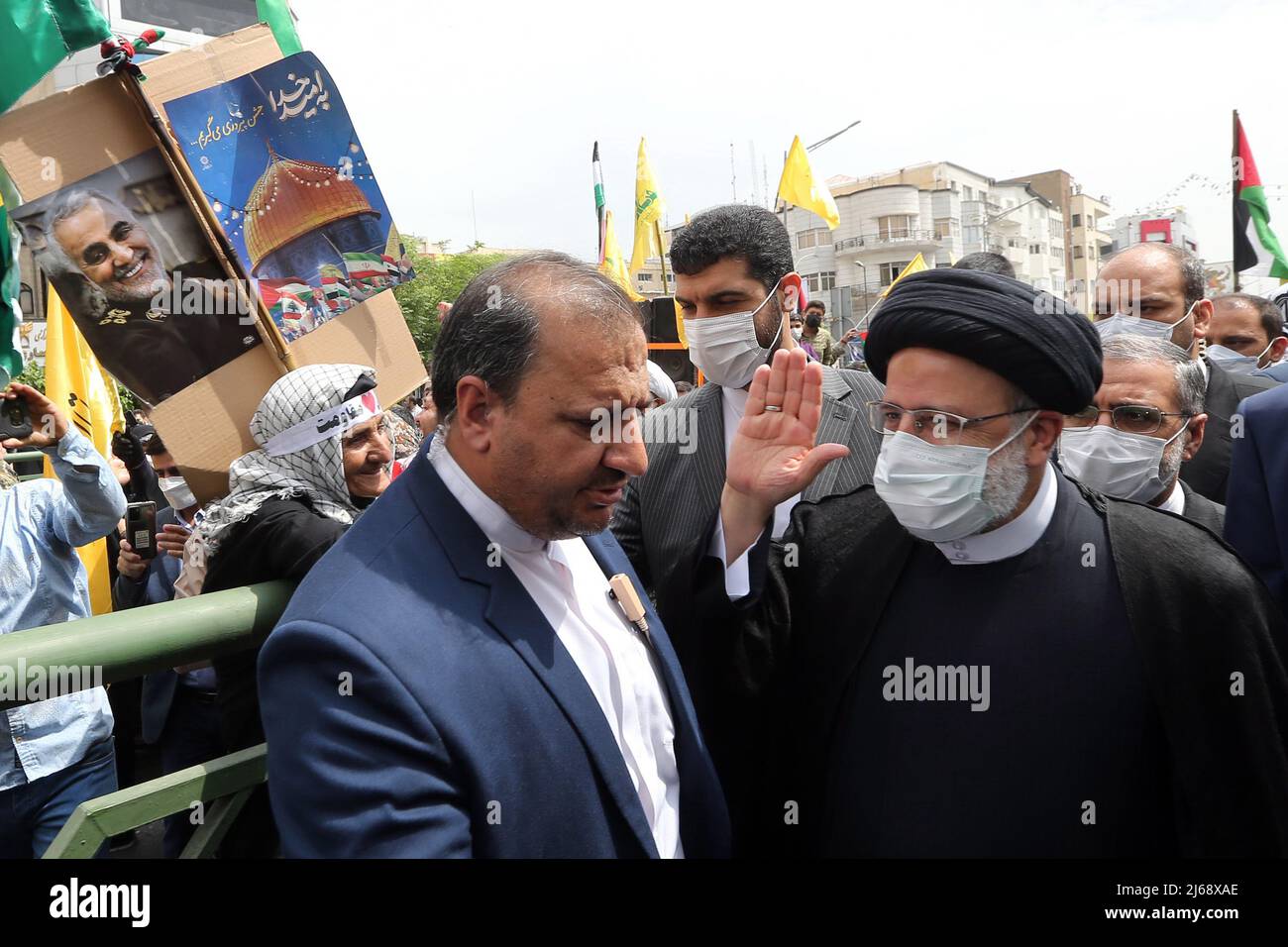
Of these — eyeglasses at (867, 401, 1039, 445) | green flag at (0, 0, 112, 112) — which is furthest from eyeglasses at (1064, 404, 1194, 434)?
green flag at (0, 0, 112, 112)

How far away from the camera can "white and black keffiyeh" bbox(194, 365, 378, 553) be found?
2461 mm

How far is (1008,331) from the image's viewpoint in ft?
6.07

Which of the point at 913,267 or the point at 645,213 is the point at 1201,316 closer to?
the point at 913,267

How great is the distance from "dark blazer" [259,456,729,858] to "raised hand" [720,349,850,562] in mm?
558

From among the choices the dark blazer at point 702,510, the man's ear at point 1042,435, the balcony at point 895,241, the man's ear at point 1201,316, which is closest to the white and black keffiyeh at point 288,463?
the dark blazer at point 702,510

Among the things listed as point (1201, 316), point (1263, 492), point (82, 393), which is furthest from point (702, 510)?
point (82, 393)

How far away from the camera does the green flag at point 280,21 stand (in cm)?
343

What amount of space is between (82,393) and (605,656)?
14.2 feet

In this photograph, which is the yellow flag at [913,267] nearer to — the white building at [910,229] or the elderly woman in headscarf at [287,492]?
the elderly woman in headscarf at [287,492]

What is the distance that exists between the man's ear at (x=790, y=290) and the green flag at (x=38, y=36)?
209cm

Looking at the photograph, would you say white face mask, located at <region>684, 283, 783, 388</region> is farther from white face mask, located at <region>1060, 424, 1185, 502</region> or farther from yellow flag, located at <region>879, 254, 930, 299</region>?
white face mask, located at <region>1060, 424, 1185, 502</region>
